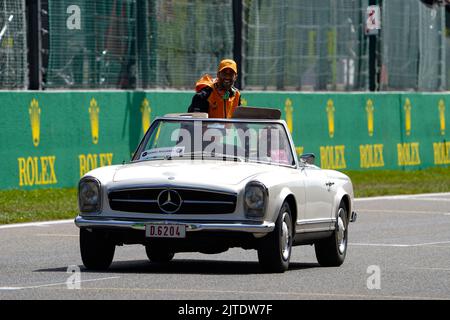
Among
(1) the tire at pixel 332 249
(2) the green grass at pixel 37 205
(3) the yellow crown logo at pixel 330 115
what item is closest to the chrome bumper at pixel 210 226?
(1) the tire at pixel 332 249

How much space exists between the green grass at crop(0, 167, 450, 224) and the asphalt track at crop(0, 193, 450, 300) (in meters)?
0.86

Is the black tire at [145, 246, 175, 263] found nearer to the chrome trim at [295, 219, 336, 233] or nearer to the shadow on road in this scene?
the shadow on road

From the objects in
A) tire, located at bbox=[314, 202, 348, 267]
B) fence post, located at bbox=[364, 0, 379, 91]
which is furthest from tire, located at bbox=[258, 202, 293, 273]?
fence post, located at bbox=[364, 0, 379, 91]

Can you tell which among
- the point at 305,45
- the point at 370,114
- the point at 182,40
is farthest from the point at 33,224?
the point at 370,114

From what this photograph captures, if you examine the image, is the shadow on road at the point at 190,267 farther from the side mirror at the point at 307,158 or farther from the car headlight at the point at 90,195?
the side mirror at the point at 307,158

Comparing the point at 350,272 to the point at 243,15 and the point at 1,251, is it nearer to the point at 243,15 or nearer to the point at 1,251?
the point at 1,251

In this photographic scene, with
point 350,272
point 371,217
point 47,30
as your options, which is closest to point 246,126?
point 350,272

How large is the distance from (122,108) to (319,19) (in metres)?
7.25

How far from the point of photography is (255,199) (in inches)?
474

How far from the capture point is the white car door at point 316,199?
13109mm

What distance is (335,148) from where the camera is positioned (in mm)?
28297

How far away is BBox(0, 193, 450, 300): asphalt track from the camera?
34.9ft

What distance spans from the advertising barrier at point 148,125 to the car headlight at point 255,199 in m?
9.21

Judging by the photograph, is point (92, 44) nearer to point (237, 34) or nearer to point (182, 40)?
point (182, 40)
